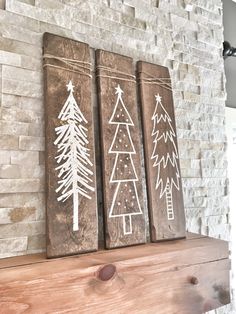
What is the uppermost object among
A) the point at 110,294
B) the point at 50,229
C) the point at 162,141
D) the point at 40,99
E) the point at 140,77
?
the point at 140,77

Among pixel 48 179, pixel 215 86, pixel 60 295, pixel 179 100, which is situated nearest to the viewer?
pixel 60 295

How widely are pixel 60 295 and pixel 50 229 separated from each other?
7.4 inches

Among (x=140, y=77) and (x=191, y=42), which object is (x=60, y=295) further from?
(x=191, y=42)

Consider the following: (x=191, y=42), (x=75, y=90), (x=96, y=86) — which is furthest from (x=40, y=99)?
(x=191, y=42)

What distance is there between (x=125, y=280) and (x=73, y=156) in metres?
0.42

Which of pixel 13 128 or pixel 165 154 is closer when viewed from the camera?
pixel 13 128

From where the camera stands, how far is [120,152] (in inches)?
42.0

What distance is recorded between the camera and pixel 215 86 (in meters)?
1.45

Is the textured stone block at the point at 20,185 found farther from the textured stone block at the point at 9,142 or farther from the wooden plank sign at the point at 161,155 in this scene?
the wooden plank sign at the point at 161,155

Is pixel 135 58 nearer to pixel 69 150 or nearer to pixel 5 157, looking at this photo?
pixel 69 150

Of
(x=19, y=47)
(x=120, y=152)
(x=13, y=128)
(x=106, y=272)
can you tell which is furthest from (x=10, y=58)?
(x=106, y=272)

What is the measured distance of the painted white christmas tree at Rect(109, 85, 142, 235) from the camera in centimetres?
103

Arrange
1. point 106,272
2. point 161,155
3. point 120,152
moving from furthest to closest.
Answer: point 161,155 → point 120,152 → point 106,272

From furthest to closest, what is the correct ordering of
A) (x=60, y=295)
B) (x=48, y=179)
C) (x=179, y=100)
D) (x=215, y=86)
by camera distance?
(x=215, y=86), (x=179, y=100), (x=48, y=179), (x=60, y=295)
